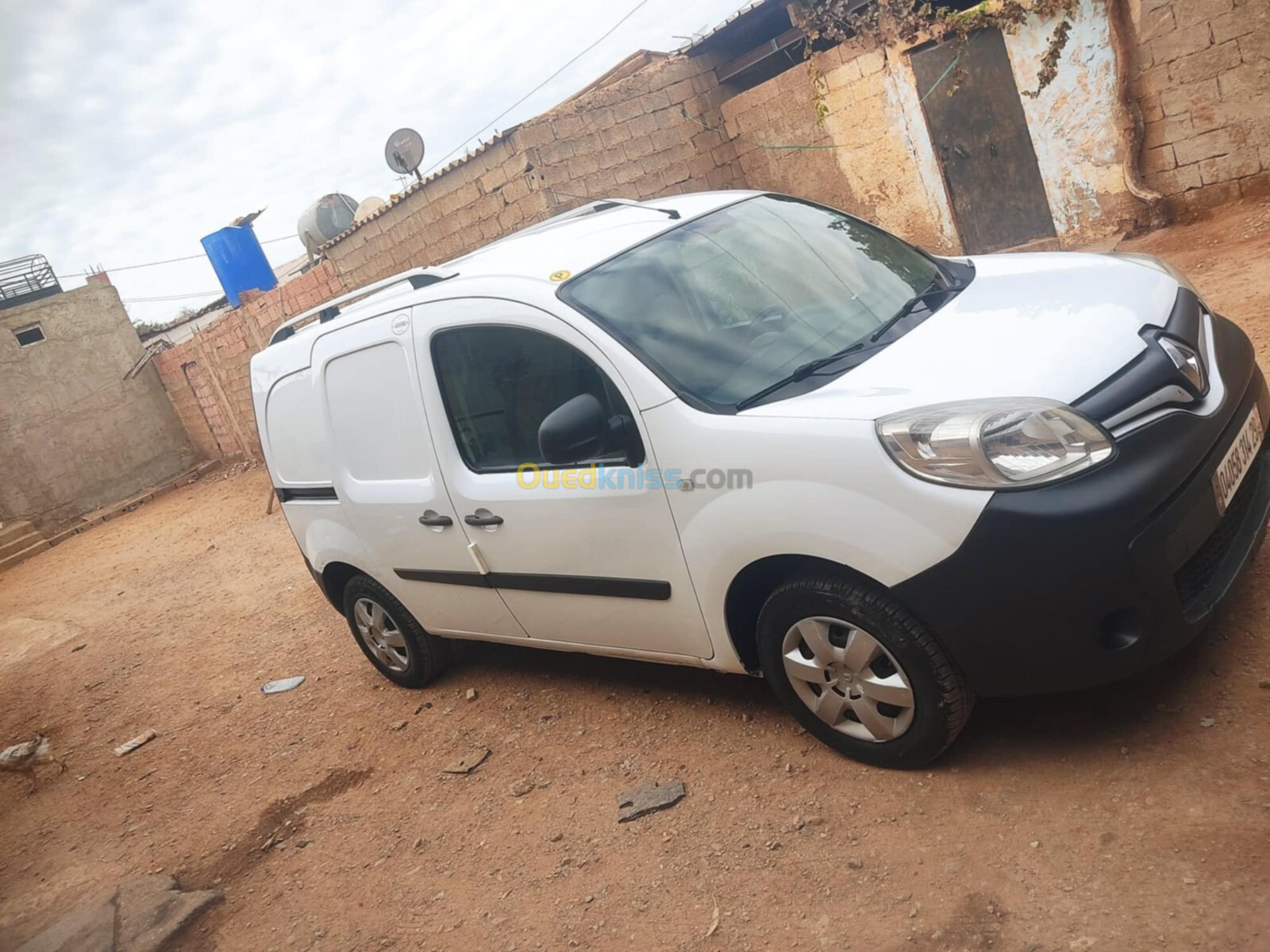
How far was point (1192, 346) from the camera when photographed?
2.78m

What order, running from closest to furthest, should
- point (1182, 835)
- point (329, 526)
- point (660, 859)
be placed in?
point (1182, 835)
point (660, 859)
point (329, 526)

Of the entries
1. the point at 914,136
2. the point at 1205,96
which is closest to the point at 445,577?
the point at 1205,96

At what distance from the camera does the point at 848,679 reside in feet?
9.50

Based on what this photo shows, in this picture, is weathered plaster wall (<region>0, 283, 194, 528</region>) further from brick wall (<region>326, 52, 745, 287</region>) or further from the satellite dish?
brick wall (<region>326, 52, 745, 287</region>)

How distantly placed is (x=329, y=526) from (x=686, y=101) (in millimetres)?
8253

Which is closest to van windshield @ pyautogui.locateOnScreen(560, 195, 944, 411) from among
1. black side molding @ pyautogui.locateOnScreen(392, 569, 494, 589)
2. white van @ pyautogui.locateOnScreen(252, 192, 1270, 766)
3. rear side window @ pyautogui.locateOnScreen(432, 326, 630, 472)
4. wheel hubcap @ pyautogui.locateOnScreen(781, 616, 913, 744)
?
white van @ pyautogui.locateOnScreen(252, 192, 1270, 766)

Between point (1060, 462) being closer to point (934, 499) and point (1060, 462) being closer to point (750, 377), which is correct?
point (934, 499)

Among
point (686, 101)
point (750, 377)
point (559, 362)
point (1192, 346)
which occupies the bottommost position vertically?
point (1192, 346)

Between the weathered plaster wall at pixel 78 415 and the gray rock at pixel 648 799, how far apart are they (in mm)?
21205

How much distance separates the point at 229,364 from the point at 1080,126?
47.9ft

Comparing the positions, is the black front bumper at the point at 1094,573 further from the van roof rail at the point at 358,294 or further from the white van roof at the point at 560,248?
the van roof rail at the point at 358,294

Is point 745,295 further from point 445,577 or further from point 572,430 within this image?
point 445,577

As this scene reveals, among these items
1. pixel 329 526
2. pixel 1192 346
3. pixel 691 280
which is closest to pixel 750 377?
pixel 691 280

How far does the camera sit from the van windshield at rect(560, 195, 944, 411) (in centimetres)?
309
